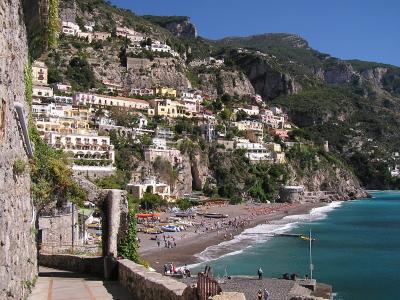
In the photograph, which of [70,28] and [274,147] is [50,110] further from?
[70,28]

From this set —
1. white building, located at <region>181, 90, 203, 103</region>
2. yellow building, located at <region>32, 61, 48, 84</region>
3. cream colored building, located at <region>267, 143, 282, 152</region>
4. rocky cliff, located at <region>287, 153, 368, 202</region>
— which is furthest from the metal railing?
white building, located at <region>181, 90, 203, 103</region>

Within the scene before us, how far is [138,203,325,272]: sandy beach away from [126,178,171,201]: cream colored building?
6490 millimetres

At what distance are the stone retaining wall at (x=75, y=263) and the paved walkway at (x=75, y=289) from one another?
1.31 ft

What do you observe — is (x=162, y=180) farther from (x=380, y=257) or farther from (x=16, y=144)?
(x=16, y=144)

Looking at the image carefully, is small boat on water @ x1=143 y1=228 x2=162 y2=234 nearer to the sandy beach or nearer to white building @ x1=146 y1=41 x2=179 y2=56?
the sandy beach

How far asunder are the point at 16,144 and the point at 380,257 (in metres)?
42.7

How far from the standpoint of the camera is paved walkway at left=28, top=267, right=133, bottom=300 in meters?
9.91

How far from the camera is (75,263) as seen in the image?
14227 millimetres

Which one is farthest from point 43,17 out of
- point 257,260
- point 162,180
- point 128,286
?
point 162,180

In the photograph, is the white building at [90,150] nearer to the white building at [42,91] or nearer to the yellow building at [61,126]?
the yellow building at [61,126]

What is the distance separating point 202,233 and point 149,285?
164ft

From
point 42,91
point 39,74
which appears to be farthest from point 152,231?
point 39,74

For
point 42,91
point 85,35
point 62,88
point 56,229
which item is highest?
point 85,35

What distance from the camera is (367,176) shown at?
17425 cm
